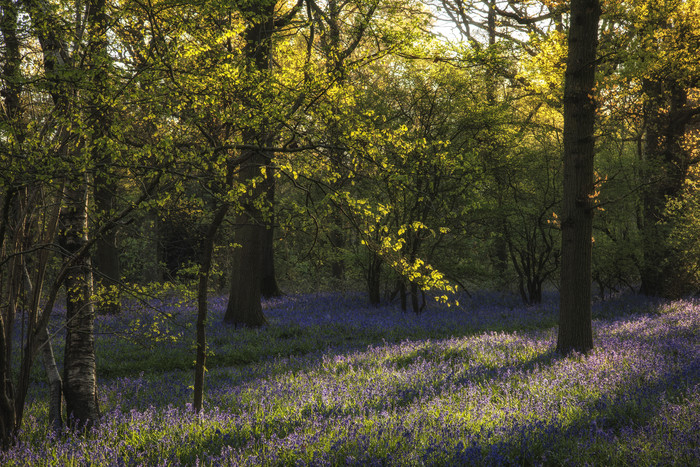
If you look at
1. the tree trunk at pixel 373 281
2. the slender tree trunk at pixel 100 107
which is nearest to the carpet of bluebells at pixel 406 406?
the slender tree trunk at pixel 100 107

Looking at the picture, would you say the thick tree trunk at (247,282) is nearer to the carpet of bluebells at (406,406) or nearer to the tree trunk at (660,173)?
the carpet of bluebells at (406,406)

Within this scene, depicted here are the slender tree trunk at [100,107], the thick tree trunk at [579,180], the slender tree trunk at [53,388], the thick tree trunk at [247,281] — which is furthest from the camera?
the thick tree trunk at [247,281]

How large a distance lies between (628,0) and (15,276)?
1536cm

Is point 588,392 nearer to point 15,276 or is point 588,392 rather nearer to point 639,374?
point 639,374

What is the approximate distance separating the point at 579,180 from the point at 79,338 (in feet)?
24.7

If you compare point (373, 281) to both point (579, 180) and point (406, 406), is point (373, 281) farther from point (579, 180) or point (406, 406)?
point (406, 406)

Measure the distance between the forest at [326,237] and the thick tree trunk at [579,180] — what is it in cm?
4

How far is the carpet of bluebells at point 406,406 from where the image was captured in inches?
162

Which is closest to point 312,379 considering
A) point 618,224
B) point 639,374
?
point 639,374

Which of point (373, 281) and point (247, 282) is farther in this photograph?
point (373, 281)

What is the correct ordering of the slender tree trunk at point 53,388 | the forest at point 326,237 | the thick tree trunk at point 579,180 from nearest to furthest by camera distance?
the forest at point 326,237, the slender tree trunk at point 53,388, the thick tree trunk at point 579,180

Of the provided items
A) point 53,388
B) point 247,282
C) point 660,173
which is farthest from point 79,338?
point 660,173

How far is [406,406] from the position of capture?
18.4 feet

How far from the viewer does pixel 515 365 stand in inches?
289
